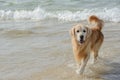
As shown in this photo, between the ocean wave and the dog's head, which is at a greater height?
the dog's head

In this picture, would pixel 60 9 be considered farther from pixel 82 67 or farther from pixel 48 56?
→ pixel 82 67

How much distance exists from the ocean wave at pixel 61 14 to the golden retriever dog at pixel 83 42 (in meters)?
4.62

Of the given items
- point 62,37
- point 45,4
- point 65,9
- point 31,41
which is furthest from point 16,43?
point 45,4

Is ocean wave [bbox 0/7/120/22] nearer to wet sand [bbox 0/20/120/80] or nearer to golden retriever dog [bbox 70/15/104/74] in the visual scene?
wet sand [bbox 0/20/120/80]

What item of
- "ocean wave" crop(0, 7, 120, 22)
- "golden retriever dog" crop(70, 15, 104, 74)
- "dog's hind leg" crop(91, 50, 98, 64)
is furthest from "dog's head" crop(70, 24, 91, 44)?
"ocean wave" crop(0, 7, 120, 22)

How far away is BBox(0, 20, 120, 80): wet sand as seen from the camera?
6008 millimetres

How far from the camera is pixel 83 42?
5836mm

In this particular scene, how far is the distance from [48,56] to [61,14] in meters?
5.96

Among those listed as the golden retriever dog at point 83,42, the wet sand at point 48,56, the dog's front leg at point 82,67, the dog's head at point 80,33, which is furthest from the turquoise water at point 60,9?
the dog's head at point 80,33

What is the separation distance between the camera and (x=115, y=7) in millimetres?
13148

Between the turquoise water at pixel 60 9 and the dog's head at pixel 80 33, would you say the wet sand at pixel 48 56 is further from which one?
the turquoise water at pixel 60 9

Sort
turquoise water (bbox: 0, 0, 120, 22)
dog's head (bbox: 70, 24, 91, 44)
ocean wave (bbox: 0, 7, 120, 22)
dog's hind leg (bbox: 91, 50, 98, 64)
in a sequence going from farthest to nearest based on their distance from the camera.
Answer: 1. turquoise water (bbox: 0, 0, 120, 22)
2. ocean wave (bbox: 0, 7, 120, 22)
3. dog's hind leg (bbox: 91, 50, 98, 64)
4. dog's head (bbox: 70, 24, 91, 44)

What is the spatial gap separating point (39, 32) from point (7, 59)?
2765 millimetres

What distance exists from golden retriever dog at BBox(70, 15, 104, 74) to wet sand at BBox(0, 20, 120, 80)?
230mm
